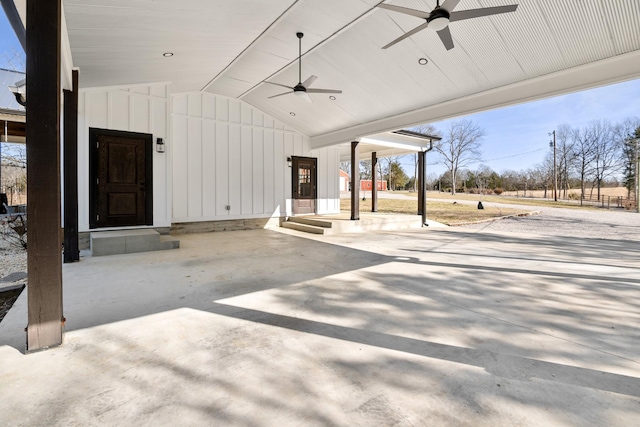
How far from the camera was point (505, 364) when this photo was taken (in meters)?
1.97

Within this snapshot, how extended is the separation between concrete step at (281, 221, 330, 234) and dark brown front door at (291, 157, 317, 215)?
67cm

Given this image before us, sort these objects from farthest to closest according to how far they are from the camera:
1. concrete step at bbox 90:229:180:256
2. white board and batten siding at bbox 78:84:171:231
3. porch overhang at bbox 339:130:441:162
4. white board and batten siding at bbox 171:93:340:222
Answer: porch overhang at bbox 339:130:441:162 < white board and batten siding at bbox 171:93:340:222 < white board and batten siding at bbox 78:84:171:231 < concrete step at bbox 90:229:180:256

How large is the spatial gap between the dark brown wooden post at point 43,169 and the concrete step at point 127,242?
12.6 feet

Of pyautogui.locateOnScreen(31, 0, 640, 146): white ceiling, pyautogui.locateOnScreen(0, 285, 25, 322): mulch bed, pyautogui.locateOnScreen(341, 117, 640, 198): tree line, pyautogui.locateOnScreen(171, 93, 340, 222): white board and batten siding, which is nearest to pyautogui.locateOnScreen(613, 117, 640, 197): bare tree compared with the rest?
pyautogui.locateOnScreen(341, 117, 640, 198): tree line

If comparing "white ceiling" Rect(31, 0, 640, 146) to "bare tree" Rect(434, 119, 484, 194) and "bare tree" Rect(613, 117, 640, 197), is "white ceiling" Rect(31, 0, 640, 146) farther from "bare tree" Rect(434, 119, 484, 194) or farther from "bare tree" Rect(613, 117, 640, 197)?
"bare tree" Rect(434, 119, 484, 194)

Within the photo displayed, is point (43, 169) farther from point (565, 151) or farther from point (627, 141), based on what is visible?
point (565, 151)

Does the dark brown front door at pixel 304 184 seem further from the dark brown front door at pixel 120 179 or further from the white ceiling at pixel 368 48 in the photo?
the dark brown front door at pixel 120 179

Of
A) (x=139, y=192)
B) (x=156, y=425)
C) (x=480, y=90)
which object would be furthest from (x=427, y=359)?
(x=139, y=192)

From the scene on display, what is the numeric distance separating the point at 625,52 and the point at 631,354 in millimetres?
4653

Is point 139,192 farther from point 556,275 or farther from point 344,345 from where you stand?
point 556,275

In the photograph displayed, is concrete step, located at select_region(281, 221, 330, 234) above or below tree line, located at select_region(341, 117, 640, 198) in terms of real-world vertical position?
below

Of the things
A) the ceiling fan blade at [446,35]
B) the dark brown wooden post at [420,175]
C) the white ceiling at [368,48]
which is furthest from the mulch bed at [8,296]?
the dark brown wooden post at [420,175]

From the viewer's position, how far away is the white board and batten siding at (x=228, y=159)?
816 centimetres

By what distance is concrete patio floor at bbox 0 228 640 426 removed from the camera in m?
1.54
